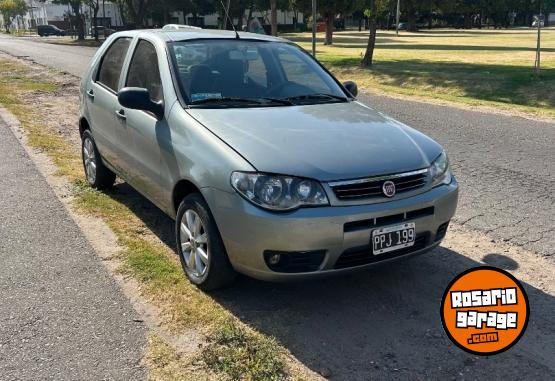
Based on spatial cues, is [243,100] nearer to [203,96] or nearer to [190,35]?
[203,96]

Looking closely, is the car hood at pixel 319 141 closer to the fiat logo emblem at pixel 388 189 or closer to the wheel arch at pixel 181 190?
the fiat logo emblem at pixel 388 189

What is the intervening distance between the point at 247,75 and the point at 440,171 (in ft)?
5.81

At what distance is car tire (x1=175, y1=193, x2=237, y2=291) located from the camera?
3.46 meters

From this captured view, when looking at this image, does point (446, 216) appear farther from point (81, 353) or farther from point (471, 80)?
point (471, 80)

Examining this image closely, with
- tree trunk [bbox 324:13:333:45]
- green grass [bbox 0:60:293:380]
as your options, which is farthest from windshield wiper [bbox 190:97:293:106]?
tree trunk [bbox 324:13:333:45]

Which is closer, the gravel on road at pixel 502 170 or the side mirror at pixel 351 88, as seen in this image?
the gravel on road at pixel 502 170

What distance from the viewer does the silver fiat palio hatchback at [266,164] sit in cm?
316

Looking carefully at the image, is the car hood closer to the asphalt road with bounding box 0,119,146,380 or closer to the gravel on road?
the asphalt road with bounding box 0,119,146,380

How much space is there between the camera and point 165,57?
4359 millimetres

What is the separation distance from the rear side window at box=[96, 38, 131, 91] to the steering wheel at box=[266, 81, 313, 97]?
5.06ft

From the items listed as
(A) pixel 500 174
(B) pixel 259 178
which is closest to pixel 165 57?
(B) pixel 259 178

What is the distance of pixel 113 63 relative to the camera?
5.31m

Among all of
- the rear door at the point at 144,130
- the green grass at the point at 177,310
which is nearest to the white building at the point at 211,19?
the green grass at the point at 177,310

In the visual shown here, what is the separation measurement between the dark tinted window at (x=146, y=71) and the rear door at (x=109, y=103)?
25 cm
